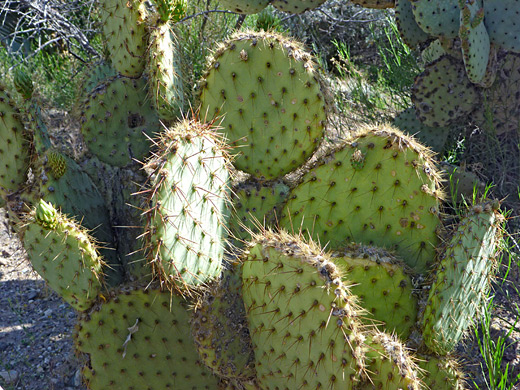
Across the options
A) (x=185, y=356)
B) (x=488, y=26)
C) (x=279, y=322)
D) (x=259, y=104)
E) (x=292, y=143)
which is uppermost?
(x=488, y=26)

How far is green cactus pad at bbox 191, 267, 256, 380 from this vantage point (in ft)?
5.43

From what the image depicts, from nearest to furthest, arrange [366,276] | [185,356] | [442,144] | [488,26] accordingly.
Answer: [366,276] → [185,356] → [488,26] → [442,144]

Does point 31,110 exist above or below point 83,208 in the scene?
above

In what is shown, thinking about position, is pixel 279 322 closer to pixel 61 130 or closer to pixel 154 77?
pixel 154 77

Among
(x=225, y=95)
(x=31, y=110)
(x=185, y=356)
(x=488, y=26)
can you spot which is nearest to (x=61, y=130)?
(x=31, y=110)

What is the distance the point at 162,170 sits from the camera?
5.04ft

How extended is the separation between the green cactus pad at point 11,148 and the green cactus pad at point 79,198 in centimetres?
20

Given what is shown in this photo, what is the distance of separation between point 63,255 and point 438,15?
2.26 meters

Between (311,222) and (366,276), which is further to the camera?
(311,222)

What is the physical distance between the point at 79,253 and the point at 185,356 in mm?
574

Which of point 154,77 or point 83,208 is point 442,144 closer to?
point 154,77

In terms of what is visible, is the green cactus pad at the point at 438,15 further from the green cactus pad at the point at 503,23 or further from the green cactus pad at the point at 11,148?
the green cactus pad at the point at 11,148

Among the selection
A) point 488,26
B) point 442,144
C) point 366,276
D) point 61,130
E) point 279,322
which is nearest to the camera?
point 279,322

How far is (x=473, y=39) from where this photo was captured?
2590 millimetres
